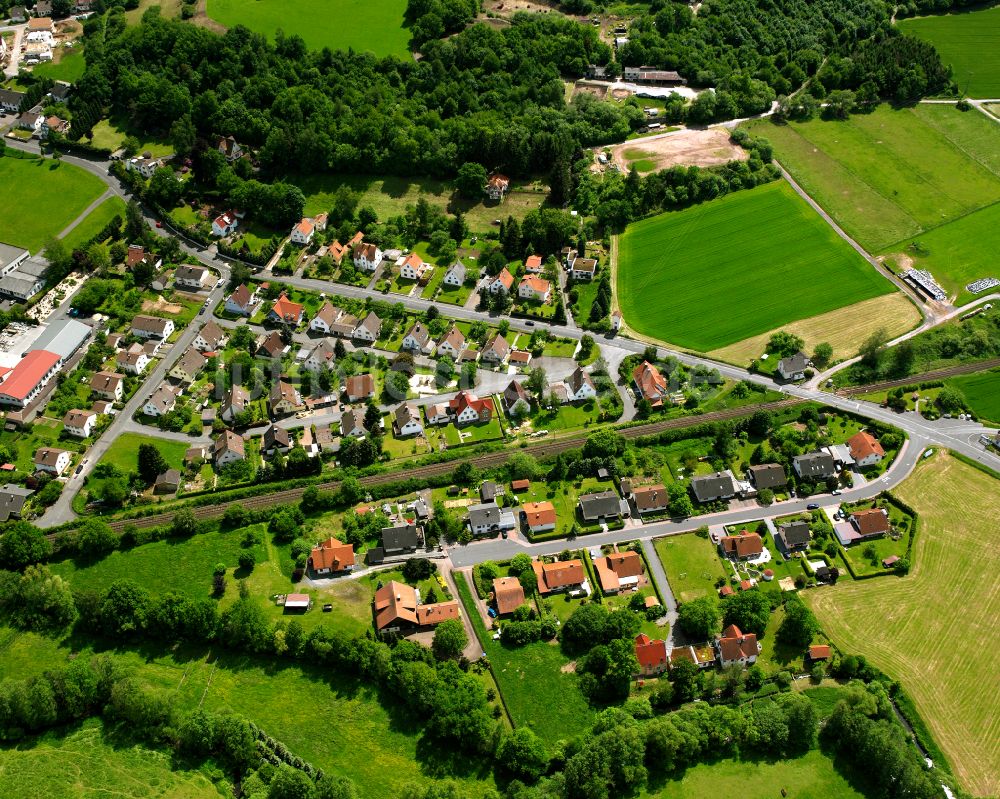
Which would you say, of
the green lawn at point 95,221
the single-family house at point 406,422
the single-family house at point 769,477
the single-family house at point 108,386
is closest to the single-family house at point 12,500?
the single-family house at point 108,386

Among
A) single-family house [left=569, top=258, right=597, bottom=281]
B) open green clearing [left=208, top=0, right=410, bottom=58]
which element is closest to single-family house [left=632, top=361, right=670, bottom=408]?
single-family house [left=569, top=258, right=597, bottom=281]

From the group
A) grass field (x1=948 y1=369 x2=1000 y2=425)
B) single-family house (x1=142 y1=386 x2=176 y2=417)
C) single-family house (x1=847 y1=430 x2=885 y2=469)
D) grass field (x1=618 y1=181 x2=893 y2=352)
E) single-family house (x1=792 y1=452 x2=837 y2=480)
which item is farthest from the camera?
grass field (x1=618 y1=181 x2=893 y2=352)

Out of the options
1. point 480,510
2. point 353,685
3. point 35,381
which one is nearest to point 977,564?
point 480,510

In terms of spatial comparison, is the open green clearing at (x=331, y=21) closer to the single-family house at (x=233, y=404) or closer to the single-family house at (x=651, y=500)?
the single-family house at (x=233, y=404)

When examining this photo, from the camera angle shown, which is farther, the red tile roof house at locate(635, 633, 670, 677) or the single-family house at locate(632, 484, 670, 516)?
the single-family house at locate(632, 484, 670, 516)

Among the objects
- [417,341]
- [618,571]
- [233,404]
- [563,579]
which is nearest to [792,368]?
[618,571]

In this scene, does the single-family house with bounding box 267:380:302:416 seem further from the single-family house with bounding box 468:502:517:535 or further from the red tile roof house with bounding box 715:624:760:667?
the red tile roof house with bounding box 715:624:760:667

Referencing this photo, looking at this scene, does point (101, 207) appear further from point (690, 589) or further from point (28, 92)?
point (690, 589)
